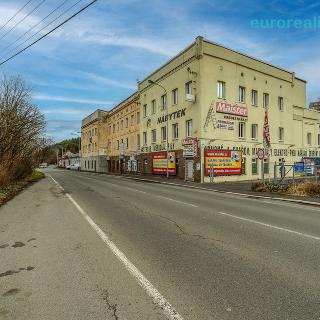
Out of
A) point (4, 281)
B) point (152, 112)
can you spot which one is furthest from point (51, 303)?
point (152, 112)

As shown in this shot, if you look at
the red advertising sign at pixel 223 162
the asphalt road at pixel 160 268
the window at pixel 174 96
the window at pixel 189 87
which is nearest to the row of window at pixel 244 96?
the window at pixel 189 87

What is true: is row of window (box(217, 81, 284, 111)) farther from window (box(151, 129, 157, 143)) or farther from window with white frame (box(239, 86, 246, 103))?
window (box(151, 129, 157, 143))

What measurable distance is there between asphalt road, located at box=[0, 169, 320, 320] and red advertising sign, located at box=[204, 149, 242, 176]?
20038mm

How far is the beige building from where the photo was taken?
30812 millimetres

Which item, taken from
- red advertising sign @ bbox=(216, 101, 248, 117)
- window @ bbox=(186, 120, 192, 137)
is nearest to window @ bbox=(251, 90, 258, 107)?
red advertising sign @ bbox=(216, 101, 248, 117)

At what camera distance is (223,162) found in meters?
31.7

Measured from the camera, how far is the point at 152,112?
40250 mm

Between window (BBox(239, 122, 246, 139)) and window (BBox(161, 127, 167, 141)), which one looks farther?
window (BBox(161, 127, 167, 141))

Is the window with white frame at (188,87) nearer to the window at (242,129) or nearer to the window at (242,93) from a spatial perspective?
the window at (242,93)

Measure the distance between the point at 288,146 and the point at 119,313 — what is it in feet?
126

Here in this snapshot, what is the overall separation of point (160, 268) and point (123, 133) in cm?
4702

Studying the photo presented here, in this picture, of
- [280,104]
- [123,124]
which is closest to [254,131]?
[280,104]

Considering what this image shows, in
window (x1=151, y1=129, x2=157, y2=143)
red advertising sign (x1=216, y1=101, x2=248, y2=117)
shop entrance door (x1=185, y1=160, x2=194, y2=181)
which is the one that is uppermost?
red advertising sign (x1=216, y1=101, x2=248, y2=117)

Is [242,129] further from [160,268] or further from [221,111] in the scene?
[160,268]
